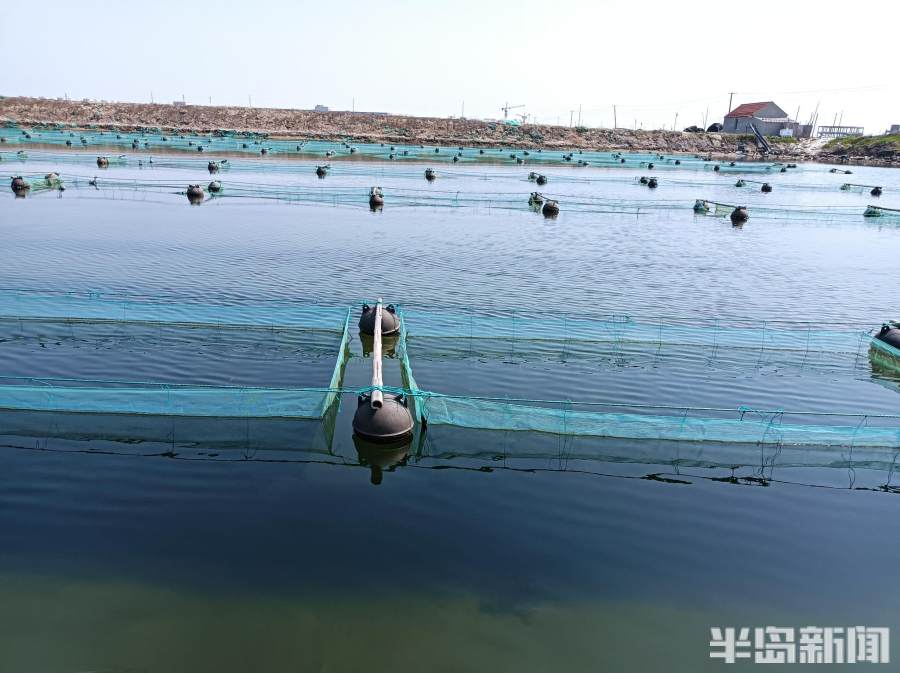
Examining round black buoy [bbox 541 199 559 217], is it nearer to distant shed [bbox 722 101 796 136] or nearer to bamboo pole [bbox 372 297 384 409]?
bamboo pole [bbox 372 297 384 409]

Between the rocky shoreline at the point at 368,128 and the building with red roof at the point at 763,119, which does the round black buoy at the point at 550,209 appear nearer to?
the rocky shoreline at the point at 368,128

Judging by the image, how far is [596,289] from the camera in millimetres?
31203

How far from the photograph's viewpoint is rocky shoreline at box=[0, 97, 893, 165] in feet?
488

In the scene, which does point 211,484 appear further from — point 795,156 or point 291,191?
point 795,156

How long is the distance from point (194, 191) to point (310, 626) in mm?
48310

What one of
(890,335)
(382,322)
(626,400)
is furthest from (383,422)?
(890,335)

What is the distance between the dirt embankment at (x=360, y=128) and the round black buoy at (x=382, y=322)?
424 feet

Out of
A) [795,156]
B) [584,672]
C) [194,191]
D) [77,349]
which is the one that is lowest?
[584,672]

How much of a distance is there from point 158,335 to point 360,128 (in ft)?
494

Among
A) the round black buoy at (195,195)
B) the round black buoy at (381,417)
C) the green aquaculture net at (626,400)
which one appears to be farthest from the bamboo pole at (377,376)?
the round black buoy at (195,195)

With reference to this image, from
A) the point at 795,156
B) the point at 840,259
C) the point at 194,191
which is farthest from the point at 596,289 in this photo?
the point at 795,156

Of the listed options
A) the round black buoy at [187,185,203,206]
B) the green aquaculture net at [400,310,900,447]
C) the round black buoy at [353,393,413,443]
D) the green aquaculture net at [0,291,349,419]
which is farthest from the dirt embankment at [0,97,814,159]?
the round black buoy at [353,393,413,443]

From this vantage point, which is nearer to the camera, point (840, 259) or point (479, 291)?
point (479, 291)

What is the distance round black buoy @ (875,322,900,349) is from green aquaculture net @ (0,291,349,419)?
60.3ft
